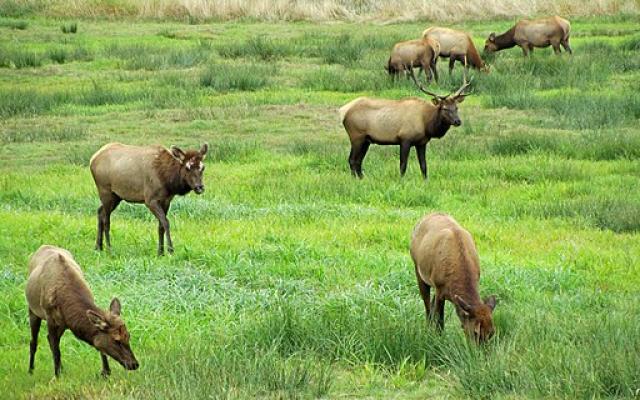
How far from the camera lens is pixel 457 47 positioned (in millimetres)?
26172

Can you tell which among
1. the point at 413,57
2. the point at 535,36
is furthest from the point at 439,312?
the point at 535,36

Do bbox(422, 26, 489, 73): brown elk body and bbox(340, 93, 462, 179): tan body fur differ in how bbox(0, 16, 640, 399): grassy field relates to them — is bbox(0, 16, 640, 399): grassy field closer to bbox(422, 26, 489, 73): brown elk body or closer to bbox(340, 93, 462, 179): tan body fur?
bbox(340, 93, 462, 179): tan body fur

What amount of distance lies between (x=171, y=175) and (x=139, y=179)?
0.35m

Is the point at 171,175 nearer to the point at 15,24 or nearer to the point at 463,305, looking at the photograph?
the point at 463,305

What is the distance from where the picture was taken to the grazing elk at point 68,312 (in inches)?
283

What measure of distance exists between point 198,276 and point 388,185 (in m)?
5.23

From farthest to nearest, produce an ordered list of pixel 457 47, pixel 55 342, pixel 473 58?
pixel 457 47, pixel 473 58, pixel 55 342

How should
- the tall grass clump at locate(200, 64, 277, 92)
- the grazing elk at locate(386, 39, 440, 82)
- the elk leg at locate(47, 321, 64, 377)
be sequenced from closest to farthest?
1. the elk leg at locate(47, 321, 64, 377)
2. the tall grass clump at locate(200, 64, 277, 92)
3. the grazing elk at locate(386, 39, 440, 82)

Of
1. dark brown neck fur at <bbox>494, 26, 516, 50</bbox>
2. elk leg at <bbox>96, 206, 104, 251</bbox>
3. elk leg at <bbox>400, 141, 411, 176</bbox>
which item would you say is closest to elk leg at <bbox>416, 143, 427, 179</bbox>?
elk leg at <bbox>400, 141, 411, 176</bbox>

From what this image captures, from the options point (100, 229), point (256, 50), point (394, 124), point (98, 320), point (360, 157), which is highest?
point (98, 320)

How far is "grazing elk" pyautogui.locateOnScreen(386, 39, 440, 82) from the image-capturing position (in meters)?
24.3

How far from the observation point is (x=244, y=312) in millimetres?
9062

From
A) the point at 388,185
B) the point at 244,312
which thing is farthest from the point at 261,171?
the point at 244,312

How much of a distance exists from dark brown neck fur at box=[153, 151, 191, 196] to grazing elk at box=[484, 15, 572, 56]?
18318 millimetres
